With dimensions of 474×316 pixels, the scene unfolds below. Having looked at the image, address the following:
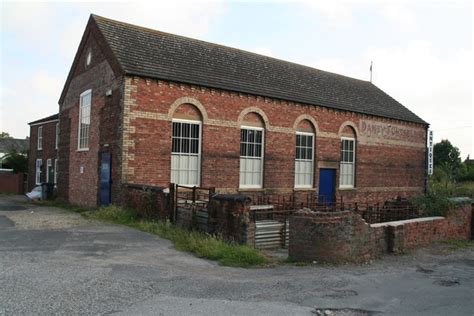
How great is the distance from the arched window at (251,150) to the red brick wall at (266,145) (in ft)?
0.95

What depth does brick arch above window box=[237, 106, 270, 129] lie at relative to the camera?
1955 cm

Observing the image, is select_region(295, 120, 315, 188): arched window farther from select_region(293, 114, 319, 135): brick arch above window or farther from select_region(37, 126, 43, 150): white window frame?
select_region(37, 126, 43, 150): white window frame

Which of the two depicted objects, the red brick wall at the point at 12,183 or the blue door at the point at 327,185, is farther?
the red brick wall at the point at 12,183

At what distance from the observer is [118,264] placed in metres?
8.64

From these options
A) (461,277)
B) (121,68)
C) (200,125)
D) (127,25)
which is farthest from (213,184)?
(461,277)

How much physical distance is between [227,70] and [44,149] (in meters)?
17.1

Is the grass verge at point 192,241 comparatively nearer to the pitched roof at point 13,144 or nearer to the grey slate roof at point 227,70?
the grey slate roof at point 227,70

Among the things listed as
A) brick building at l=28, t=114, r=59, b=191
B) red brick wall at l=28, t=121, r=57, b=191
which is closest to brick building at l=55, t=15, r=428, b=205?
brick building at l=28, t=114, r=59, b=191

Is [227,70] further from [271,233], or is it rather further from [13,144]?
[13,144]

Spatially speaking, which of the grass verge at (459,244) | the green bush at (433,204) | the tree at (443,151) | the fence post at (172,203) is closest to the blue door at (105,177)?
the fence post at (172,203)

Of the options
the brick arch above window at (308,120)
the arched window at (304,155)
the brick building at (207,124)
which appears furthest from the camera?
the arched window at (304,155)

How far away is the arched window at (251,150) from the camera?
19.7 metres

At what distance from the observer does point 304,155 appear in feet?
73.0

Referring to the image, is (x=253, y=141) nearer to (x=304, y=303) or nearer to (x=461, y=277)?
(x=461, y=277)
